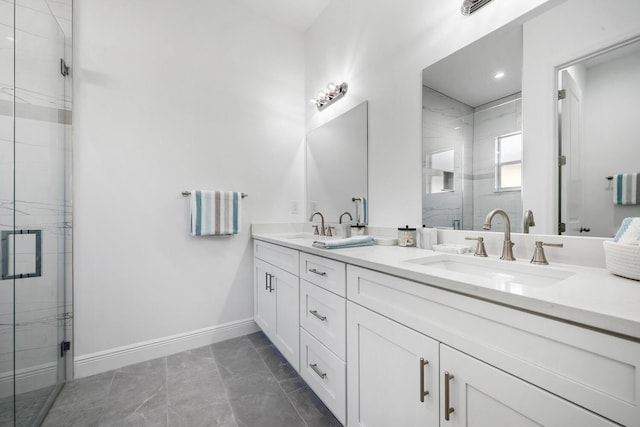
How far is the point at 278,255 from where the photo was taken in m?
1.86

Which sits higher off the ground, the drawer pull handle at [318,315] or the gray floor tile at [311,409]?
the drawer pull handle at [318,315]

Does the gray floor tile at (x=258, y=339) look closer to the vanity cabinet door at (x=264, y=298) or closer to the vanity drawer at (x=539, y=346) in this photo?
the vanity cabinet door at (x=264, y=298)

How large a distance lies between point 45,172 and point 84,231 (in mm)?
490

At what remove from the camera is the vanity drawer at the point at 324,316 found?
1.22 metres

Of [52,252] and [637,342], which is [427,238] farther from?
[52,252]

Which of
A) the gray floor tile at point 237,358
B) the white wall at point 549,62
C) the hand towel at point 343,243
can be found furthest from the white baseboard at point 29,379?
the white wall at point 549,62

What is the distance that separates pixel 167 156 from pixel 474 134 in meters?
1.99

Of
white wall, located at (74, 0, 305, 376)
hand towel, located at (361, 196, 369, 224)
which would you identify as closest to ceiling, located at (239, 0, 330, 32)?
white wall, located at (74, 0, 305, 376)

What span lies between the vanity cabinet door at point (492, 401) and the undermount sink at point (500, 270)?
8.7 inches

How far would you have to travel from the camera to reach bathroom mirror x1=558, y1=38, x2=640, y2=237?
865 millimetres

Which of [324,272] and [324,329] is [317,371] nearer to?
[324,329]

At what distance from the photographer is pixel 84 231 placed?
1.79 m

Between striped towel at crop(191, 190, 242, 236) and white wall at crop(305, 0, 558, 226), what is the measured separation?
1074 millimetres

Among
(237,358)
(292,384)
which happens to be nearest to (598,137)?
(292,384)
